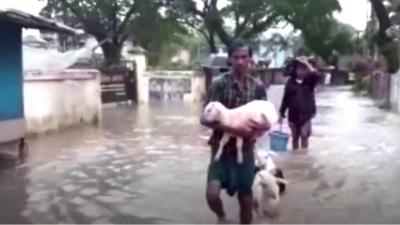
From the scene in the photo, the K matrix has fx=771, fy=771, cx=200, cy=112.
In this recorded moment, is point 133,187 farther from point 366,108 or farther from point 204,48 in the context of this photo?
point 204,48

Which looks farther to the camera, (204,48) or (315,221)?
(204,48)

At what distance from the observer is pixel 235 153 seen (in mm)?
6047

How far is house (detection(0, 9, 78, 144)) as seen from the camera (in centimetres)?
1243

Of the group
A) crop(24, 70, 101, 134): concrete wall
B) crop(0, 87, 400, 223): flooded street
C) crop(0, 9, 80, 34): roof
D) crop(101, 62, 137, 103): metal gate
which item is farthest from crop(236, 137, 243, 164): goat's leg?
crop(101, 62, 137, 103): metal gate

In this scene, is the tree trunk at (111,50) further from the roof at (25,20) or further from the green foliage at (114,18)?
the roof at (25,20)

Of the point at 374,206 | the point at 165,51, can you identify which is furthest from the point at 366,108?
the point at 165,51

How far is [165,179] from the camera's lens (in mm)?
10016

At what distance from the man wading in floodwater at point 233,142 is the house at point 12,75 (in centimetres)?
655

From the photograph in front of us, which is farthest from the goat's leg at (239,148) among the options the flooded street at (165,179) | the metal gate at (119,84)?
the metal gate at (119,84)

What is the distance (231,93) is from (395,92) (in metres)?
19.8

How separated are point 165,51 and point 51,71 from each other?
32.0 meters

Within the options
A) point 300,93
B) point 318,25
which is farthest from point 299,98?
point 318,25

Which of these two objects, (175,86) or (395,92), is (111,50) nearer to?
(175,86)

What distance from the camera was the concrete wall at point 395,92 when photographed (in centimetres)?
2391
